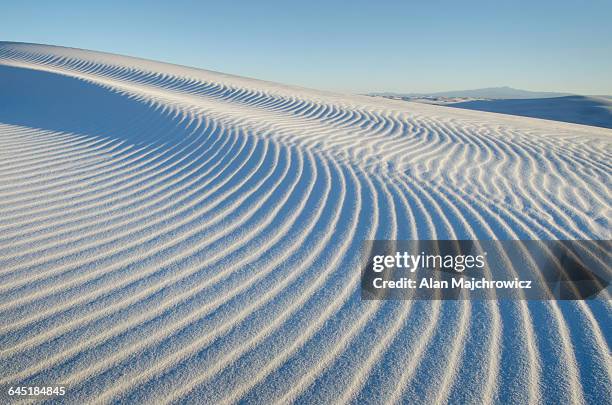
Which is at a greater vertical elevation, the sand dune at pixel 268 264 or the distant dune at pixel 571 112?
the sand dune at pixel 268 264

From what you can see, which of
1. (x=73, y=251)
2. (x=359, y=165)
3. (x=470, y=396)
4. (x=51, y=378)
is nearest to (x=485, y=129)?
(x=359, y=165)

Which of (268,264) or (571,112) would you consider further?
(571,112)

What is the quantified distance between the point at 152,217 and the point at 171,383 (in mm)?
1805

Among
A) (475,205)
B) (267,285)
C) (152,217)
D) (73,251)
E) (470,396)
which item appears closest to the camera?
(470,396)

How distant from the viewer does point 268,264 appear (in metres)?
2.60

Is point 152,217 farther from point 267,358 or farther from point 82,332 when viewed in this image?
point 267,358

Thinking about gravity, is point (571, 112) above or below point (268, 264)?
below

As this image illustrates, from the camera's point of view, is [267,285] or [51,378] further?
[267,285]

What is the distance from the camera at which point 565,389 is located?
5.52ft

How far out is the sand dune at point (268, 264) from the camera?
1.75 meters

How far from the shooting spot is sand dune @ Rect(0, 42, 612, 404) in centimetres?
175

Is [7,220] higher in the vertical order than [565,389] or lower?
higher

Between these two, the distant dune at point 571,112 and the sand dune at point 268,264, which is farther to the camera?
the distant dune at point 571,112

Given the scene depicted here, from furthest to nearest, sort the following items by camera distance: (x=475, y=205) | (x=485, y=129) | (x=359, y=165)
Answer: (x=485, y=129) → (x=359, y=165) → (x=475, y=205)
